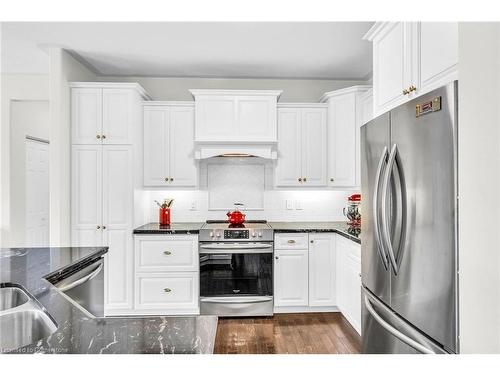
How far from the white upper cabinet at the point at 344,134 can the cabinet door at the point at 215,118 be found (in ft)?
3.45

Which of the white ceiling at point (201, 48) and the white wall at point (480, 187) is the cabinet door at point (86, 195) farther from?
the white wall at point (480, 187)

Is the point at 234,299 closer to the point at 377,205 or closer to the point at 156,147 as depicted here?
the point at 156,147

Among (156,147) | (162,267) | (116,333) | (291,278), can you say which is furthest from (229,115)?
(116,333)

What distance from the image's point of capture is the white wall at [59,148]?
2.99m

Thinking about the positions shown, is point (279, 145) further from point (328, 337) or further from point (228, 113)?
point (328, 337)

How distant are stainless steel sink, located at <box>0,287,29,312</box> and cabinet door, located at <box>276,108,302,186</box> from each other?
2608mm

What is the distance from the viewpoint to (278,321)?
10.2ft

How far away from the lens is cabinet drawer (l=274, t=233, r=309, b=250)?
10.5ft

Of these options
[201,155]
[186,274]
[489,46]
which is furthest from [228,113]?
[489,46]

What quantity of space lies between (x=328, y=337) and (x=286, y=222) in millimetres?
1368

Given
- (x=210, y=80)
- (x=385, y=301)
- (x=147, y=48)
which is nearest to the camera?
(x=385, y=301)

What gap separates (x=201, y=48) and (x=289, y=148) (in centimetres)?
134

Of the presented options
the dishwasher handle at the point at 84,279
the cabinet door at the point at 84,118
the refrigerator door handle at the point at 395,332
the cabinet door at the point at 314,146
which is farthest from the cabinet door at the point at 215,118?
the refrigerator door handle at the point at 395,332
